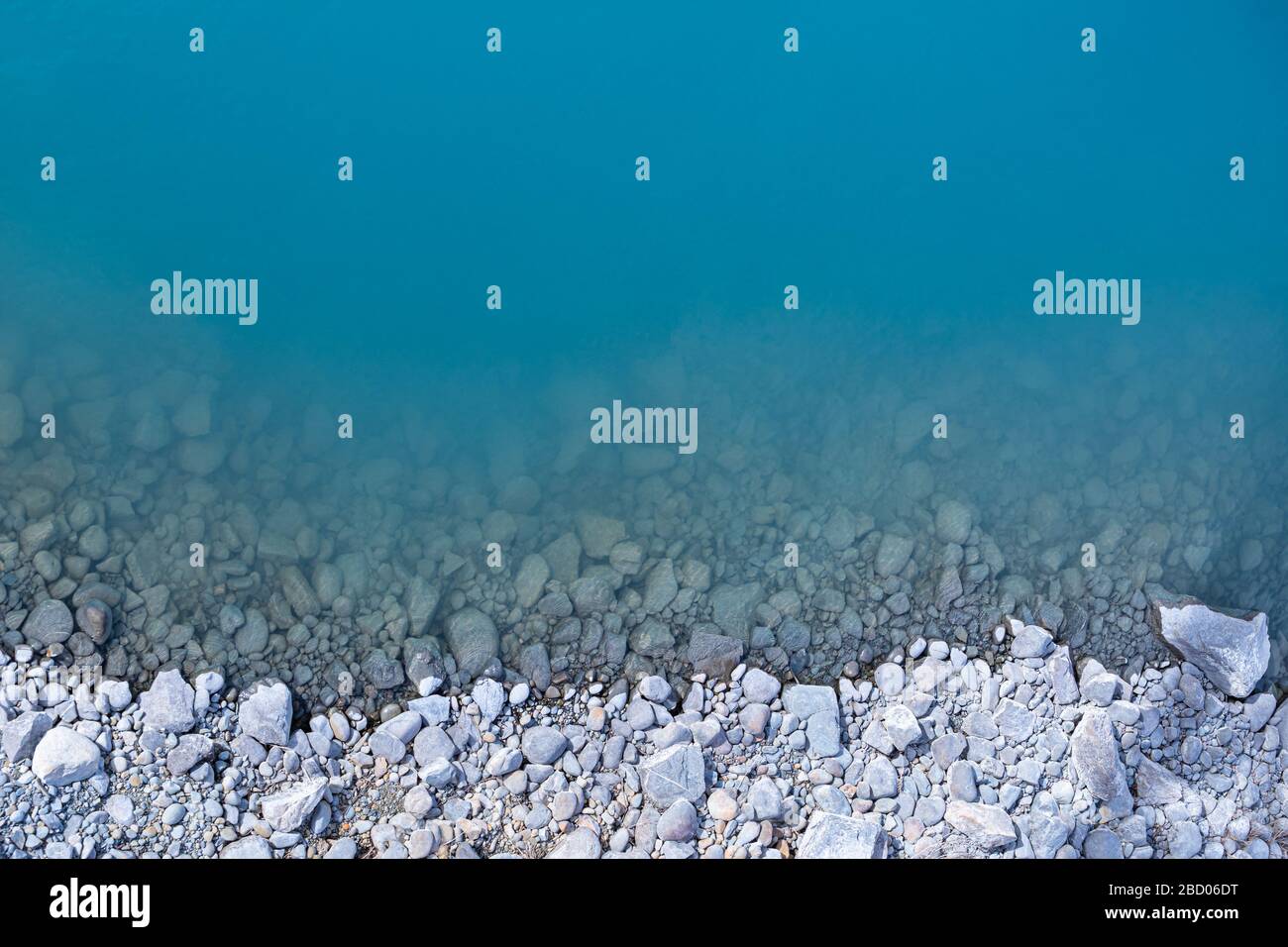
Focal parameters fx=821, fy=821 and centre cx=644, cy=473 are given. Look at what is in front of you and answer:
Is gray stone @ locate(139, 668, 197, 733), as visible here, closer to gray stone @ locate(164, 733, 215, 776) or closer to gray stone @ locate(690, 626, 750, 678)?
gray stone @ locate(164, 733, 215, 776)

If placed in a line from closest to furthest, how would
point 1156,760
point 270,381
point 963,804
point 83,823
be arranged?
point 83,823, point 963,804, point 1156,760, point 270,381

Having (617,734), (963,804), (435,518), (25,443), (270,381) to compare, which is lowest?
(963,804)

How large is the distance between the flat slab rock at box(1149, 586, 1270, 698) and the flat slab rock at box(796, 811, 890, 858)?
1694 millimetres

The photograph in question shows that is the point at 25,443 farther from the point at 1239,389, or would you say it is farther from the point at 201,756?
the point at 1239,389

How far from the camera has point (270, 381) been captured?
3.93m

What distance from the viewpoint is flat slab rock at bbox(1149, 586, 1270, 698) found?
145 inches

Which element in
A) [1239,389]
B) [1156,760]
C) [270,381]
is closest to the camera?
[1156,760]

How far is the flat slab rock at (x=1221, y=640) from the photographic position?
3.67 m

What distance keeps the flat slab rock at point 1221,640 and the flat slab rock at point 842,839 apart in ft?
5.56

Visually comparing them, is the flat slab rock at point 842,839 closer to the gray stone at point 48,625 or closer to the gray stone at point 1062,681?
the gray stone at point 1062,681

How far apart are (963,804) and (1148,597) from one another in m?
1.37

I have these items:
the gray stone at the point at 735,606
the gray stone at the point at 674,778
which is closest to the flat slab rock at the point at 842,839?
the gray stone at the point at 674,778

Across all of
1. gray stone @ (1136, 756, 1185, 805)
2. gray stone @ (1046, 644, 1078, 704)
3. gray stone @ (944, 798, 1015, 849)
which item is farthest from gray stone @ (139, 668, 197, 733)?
gray stone @ (1136, 756, 1185, 805)

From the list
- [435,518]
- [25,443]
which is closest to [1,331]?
[25,443]
